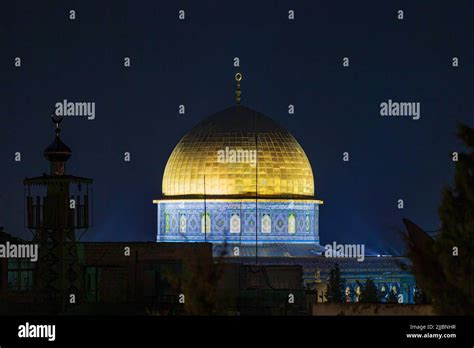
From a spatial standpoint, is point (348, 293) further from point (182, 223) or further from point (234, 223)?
point (182, 223)

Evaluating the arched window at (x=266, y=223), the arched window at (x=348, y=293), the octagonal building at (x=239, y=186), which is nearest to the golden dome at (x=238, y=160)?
the octagonal building at (x=239, y=186)

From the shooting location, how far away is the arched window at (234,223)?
415ft

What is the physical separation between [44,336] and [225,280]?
3588 centimetres

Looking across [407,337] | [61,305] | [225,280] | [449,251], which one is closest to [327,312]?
[449,251]

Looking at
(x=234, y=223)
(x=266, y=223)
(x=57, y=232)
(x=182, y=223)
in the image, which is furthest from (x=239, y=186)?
(x=57, y=232)

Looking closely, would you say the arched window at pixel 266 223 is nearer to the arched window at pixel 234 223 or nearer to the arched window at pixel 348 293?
the arched window at pixel 234 223

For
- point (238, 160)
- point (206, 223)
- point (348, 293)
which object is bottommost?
point (348, 293)

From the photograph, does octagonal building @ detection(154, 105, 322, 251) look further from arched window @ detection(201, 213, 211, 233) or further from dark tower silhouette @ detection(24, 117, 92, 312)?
dark tower silhouette @ detection(24, 117, 92, 312)

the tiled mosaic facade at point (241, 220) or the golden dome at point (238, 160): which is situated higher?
the golden dome at point (238, 160)

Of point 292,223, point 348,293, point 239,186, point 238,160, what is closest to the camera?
point 348,293

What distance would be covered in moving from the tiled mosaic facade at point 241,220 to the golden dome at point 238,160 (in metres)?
0.64

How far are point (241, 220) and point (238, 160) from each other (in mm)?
3123

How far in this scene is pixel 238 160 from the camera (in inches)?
4946

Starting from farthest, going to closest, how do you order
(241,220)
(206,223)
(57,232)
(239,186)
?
1. (241,220)
2. (206,223)
3. (239,186)
4. (57,232)
